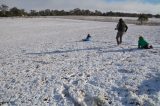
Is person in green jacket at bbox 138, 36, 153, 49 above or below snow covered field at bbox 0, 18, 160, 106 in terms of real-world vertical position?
above

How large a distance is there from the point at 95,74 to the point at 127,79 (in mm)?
1458

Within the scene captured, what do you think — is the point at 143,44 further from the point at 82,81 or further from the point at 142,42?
the point at 82,81

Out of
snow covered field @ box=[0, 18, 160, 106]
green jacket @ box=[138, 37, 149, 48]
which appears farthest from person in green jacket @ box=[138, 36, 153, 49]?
snow covered field @ box=[0, 18, 160, 106]

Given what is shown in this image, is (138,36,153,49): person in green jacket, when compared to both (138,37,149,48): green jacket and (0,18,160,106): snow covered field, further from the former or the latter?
(0,18,160,106): snow covered field

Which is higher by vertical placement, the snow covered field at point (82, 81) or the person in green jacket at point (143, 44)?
the person in green jacket at point (143, 44)

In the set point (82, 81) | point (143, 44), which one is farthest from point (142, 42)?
point (82, 81)

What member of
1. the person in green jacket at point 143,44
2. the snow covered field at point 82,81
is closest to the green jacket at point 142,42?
the person in green jacket at point 143,44

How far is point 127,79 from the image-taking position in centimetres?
1032

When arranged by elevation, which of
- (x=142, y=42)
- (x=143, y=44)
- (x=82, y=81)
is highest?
(x=142, y=42)

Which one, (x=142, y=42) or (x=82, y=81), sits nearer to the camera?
(x=82, y=81)

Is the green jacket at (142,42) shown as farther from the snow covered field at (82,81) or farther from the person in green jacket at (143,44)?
the snow covered field at (82,81)

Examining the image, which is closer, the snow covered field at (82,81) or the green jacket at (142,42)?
the snow covered field at (82,81)

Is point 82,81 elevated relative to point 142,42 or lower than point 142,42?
lower

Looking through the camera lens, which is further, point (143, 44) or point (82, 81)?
point (143, 44)
